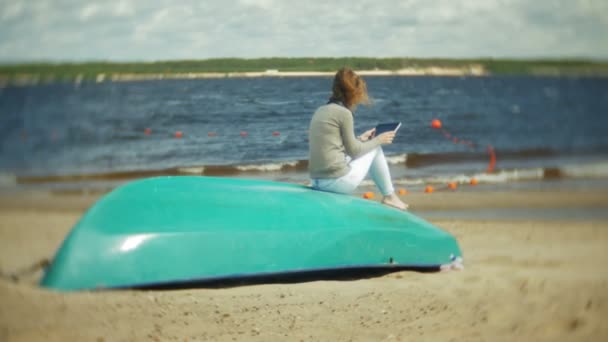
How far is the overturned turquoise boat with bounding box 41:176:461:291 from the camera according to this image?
2.50 m

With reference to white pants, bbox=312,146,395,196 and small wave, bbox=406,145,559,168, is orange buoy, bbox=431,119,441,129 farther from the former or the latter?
white pants, bbox=312,146,395,196

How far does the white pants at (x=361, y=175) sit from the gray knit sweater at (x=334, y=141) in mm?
36

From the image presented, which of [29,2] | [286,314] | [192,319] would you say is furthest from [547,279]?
[29,2]

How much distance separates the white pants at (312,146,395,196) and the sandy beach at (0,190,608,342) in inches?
19.9

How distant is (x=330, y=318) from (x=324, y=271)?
0.48 m

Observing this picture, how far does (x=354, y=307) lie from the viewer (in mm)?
2645

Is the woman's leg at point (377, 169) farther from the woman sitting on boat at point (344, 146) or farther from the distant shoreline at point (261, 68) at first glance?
the distant shoreline at point (261, 68)

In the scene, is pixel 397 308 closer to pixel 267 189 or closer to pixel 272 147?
pixel 267 189

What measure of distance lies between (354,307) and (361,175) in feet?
2.71

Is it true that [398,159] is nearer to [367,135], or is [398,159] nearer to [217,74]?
[217,74]

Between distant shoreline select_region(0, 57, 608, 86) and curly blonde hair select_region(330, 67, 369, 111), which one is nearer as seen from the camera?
curly blonde hair select_region(330, 67, 369, 111)

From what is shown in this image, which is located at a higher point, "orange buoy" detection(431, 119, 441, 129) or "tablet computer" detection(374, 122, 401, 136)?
"orange buoy" detection(431, 119, 441, 129)

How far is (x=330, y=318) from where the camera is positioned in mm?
2531

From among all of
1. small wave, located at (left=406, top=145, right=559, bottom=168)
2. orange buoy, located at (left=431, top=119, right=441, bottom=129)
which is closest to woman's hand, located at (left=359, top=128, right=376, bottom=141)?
orange buoy, located at (left=431, top=119, right=441, bottom=129)
